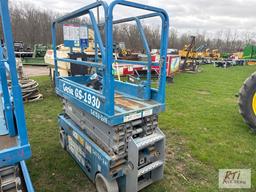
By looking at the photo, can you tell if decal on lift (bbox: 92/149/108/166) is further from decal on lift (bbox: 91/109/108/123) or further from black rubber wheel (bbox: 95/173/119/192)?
decal on lift (bbox: 91/109/108/123)

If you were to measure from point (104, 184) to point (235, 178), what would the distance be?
211cm

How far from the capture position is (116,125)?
2.35 meters

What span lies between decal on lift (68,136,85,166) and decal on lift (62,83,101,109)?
0.83 m

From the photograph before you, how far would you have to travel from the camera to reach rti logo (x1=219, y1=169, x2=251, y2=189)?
305 cm

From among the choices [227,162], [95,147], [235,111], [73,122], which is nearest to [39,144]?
[73,122]

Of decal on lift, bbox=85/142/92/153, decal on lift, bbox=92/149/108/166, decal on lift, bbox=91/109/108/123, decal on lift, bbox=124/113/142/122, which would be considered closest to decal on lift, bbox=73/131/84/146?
decal on lift, bbox=85/142/92/153

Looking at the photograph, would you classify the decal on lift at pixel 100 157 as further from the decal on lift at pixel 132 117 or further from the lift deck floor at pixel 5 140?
the lift deck floor at pixel 5 140

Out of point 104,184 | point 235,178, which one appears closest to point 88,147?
point 104,184

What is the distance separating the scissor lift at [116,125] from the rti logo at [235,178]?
3.53 feet

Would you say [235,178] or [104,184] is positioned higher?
[104,184]

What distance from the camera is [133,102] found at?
296 cm

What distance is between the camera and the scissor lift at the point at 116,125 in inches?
88.4

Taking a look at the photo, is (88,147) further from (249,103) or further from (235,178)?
(249,103)

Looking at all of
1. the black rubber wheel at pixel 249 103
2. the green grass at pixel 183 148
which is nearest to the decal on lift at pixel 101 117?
the green grass at pixel 183 148
